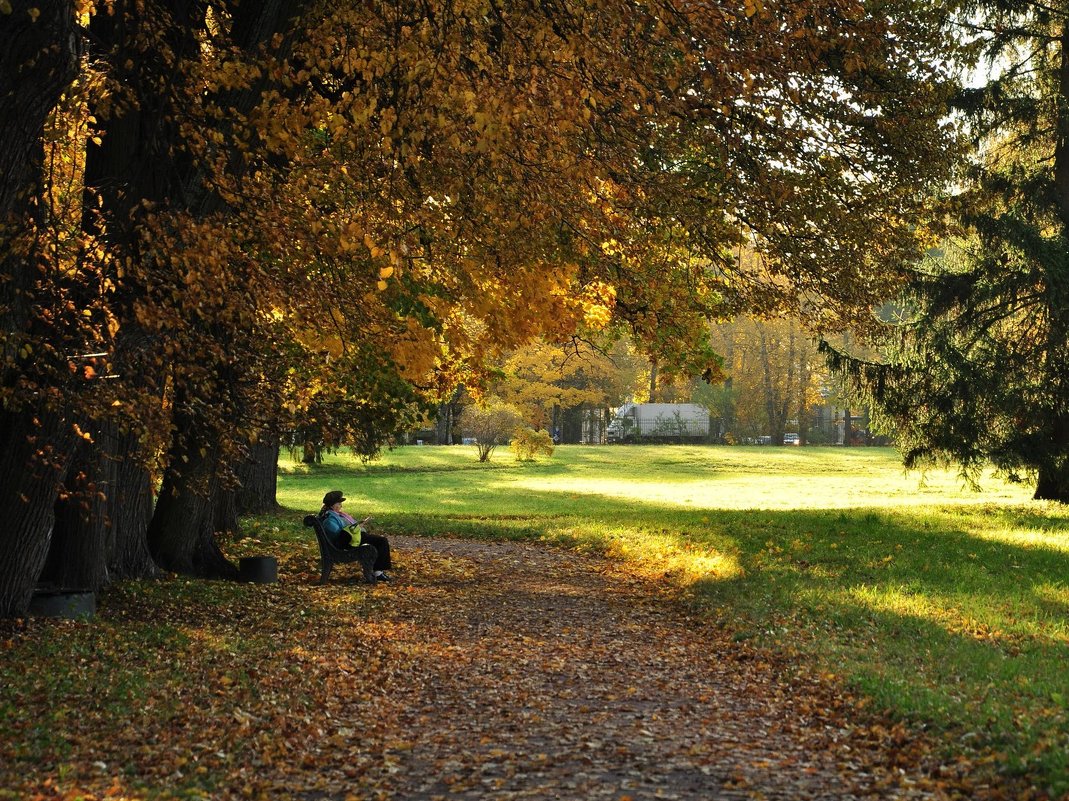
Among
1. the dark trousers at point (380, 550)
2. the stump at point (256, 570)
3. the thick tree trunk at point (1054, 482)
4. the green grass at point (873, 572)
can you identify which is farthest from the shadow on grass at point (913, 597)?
the stump at point (256, 570)

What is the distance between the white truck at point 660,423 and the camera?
232ft

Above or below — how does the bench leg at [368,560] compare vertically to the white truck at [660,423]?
below

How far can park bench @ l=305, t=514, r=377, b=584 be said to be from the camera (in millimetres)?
14617

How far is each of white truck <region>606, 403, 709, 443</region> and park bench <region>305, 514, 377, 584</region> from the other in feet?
185

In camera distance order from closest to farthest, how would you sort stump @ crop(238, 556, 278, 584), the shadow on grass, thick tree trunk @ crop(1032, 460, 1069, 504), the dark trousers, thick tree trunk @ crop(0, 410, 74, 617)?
Answer: the shadow on grass, thick tree trunk @ crop(0, 410, 74, 617), stump @ crop(238, 556, 278, 584), the dark trousers, thick tree trunk @ crop(1032, 460, 1069, 504)

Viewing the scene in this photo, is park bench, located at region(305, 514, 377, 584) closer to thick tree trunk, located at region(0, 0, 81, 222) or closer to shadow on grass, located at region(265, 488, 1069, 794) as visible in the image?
shadow on grass, located at region(265, 488, 1069, 794)

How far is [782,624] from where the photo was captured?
1066cm

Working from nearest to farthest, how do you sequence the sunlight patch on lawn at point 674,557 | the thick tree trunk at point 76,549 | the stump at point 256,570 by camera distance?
the thick tree trunk at point 76,549
the stump at point 256,570
the sunlight patch on lawn at point 674,557

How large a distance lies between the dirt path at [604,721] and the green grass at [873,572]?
0.47 meters

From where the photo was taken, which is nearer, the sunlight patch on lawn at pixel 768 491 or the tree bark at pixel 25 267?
the tree bark at pixel 25 267

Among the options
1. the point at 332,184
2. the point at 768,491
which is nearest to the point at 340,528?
the point at 332,184

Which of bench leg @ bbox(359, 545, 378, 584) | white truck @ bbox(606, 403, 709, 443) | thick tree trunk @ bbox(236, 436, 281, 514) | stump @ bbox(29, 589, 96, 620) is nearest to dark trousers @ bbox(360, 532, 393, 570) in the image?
bench leg @ bbox(359, 545, 378, 584)

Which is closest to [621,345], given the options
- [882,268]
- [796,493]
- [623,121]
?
[796,493]

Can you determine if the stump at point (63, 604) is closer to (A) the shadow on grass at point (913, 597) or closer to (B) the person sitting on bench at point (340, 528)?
(B) the person sitting on bench at point (340, 528)
